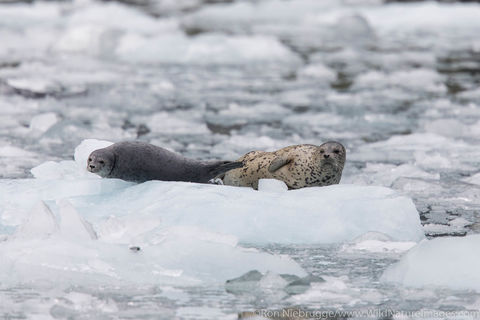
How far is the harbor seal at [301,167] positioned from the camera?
4.44 m

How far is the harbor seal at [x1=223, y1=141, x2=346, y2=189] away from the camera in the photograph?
175 inches

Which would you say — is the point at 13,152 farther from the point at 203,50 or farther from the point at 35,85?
the point at 203,50

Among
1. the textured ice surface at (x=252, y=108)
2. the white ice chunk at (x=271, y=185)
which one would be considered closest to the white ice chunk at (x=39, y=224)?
the textured ice surface at (x=252, y=108)

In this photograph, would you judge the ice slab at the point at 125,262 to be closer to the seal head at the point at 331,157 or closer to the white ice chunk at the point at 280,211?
the white ice chunk at the point at 280,211

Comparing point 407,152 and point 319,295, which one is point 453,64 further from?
point 319,295

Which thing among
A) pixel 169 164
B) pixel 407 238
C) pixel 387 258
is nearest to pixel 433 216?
pixel 407 238

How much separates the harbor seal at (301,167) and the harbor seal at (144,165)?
1.15 feet

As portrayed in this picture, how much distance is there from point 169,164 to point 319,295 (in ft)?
4.56

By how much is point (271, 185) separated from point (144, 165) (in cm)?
57

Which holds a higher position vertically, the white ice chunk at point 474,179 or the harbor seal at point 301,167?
the harbor seal at point 301,167

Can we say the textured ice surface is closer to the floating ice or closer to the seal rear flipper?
the floating ice

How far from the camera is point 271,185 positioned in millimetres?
4227

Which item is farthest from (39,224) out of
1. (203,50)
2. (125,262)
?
(203,50)

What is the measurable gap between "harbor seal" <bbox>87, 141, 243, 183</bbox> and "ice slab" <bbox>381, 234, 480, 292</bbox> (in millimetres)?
Result: 1262
